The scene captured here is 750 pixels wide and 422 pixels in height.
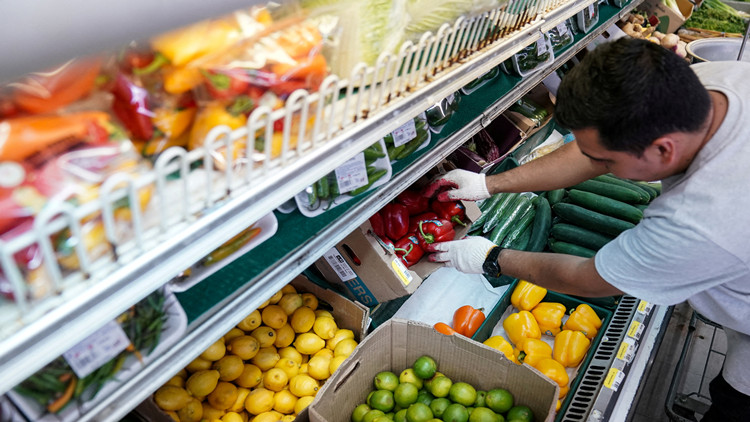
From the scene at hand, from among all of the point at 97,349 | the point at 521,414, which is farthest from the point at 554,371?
the point at 97,349

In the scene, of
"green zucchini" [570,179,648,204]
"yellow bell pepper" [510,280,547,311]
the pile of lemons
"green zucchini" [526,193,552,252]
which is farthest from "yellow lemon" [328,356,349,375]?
"green zucchini" [570,179,648,204]

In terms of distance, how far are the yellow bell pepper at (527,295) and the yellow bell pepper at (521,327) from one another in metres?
0.06

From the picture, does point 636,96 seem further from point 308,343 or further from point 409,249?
point 308,343

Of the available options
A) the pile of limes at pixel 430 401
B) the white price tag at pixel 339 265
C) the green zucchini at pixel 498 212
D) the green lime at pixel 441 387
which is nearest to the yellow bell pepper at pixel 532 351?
the pile of limes at pixel 430 401

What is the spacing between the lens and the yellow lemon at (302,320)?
2123 millimetres

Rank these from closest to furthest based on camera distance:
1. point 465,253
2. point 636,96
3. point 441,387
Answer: point 636,96, point 441,387, point 465,253

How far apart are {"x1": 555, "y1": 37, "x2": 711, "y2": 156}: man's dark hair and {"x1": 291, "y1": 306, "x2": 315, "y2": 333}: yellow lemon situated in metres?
1.30

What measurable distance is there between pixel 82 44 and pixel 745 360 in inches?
94.7

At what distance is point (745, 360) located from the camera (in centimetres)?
201

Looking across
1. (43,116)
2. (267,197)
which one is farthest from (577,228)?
(43,116)

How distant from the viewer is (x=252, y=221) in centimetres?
113

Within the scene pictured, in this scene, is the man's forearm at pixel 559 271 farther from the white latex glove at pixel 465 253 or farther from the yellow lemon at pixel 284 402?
the yellow lemon at pixel 284 402

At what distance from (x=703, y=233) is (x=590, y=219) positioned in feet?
5.93

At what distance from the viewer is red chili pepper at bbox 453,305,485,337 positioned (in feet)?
8.42
